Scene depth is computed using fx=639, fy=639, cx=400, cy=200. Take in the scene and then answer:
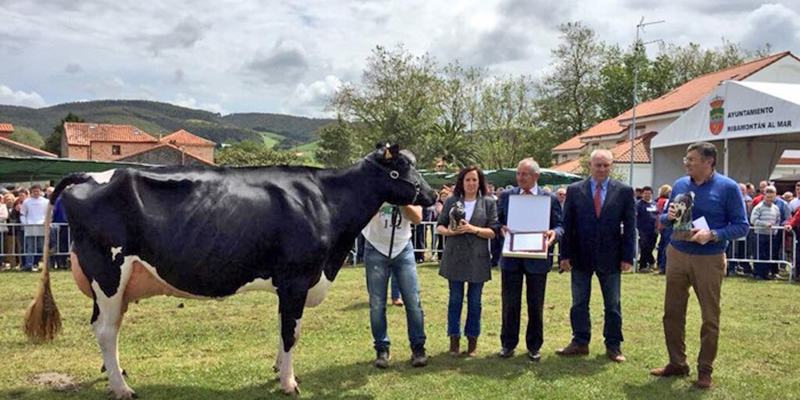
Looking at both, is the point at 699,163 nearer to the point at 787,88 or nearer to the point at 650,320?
the point at 650,320

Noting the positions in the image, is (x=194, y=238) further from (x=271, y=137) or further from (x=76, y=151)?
(x=271, y=137)

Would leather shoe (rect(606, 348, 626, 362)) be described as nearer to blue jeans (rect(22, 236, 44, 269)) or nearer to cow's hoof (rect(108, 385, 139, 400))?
cow's hoof (rect(108, 385, 139, 400))

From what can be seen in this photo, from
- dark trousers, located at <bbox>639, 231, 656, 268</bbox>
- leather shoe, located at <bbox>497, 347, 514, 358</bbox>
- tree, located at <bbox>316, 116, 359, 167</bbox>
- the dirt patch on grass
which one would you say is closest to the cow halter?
leather shoe, located at <bbox>497, 347, 514, 358</bbox>

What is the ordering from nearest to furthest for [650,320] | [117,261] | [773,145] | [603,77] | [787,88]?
[117,261] → [650,320] → [787,88] → [773,145] → [603,77]

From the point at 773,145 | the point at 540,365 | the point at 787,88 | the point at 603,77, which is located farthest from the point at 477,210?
the point at 603,77

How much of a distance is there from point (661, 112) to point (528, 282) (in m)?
42.8

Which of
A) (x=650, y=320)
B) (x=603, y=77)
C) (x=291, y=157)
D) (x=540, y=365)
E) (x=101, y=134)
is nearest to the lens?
(x=540, y=365)

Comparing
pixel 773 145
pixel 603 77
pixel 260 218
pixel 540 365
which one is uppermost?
pixel 603 77

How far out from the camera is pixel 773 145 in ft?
71.8

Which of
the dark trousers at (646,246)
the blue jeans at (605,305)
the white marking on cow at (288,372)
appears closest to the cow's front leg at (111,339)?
the white marking on cow at (288,372)

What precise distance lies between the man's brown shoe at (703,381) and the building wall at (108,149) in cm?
10181

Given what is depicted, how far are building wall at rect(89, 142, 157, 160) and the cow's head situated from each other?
329ft

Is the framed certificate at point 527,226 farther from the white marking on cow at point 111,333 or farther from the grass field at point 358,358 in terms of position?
the white marking on cow at point 111,333

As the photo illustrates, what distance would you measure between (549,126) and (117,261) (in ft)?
200
